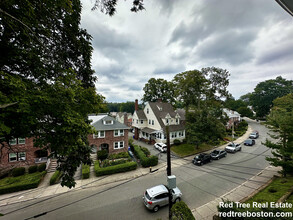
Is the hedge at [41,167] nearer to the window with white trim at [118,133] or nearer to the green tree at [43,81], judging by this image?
the window with white trim at [118,133]

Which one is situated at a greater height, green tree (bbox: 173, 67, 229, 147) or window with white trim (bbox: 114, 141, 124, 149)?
green tree (bbox: 173, 67, 229, 147)

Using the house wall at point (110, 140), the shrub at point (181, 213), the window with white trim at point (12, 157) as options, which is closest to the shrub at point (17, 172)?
the window with white trim at point (12, 157)

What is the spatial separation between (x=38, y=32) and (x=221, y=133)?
22.9m

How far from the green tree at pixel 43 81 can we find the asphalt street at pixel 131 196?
4.58 m

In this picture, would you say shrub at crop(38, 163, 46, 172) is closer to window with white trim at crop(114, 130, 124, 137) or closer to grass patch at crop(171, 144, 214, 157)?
window with white trim at crop(114, 130, 124, 137)

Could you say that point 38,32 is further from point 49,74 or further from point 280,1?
point 280,1

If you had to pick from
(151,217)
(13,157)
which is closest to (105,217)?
(151,217)

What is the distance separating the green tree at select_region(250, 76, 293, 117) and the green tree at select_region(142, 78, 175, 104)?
1632 inches

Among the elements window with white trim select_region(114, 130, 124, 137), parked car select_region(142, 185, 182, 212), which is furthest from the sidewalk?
window with white trim select_region(114, 130, 124, 137)

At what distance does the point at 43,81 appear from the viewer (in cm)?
595

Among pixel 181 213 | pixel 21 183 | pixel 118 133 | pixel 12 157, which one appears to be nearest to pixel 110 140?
pixel 118 133

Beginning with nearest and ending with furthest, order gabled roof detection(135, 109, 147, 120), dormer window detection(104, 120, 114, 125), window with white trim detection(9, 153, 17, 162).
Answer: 1. window with white trim detection(9, 153, 17, 162)
2. dormer window detection(104, 120, 114, 125)
3. gabled roof detection(135, 109, 147, 120)

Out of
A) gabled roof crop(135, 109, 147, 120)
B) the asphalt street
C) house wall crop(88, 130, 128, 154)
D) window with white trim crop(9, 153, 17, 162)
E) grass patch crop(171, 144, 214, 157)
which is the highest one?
gabled roof crop(135, 109, 147, 120)

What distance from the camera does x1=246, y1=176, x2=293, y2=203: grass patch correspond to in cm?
841
